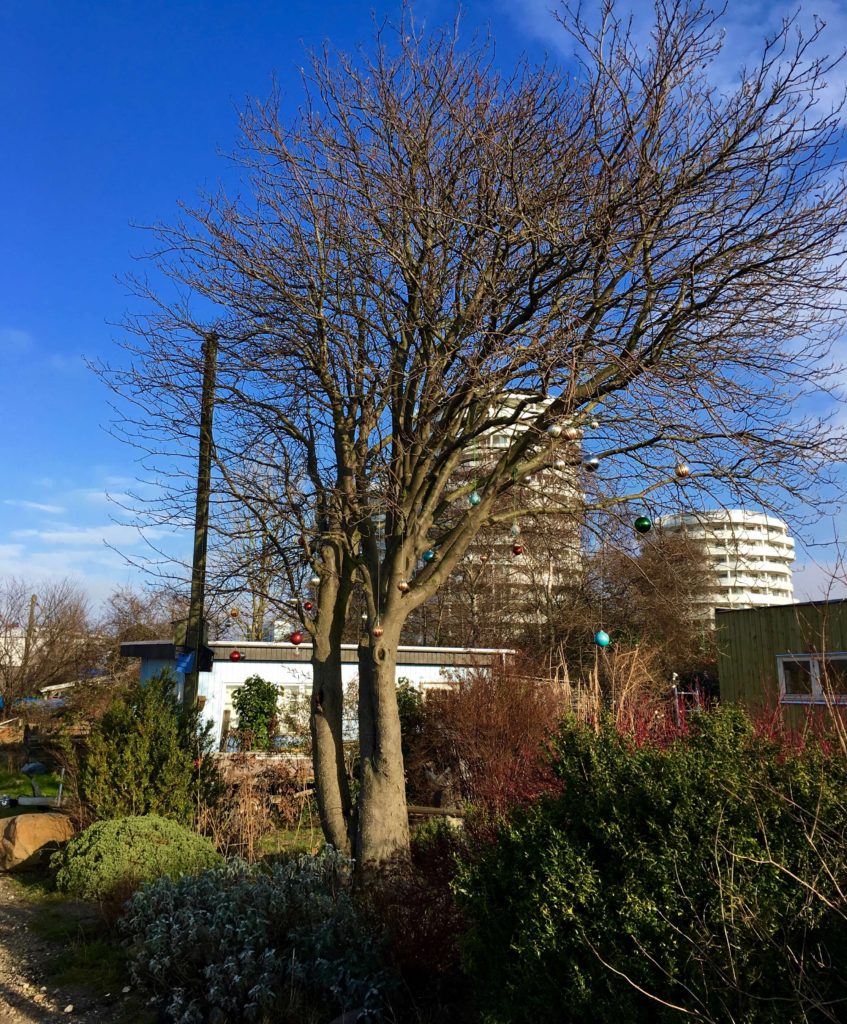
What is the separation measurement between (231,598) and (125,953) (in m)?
3.97

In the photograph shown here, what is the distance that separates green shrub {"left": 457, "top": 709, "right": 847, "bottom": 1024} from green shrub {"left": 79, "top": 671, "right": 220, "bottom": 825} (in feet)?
18.8

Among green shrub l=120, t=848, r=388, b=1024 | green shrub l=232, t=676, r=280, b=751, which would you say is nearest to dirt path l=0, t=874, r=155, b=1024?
green shrub l=120, t=848, r=388, b=1024

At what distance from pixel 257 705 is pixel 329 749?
10.2 metres

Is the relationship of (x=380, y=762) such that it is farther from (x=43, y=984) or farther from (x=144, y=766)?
(x=43, y=984)

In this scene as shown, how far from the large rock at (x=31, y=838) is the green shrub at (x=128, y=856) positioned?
133cm

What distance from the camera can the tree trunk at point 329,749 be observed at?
7980mm

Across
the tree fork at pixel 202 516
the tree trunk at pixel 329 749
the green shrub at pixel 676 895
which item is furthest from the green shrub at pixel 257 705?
the green shrub at pixel 676 895

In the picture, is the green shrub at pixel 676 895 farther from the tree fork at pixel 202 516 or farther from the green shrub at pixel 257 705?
Result: the green shrub at pixel 257 705

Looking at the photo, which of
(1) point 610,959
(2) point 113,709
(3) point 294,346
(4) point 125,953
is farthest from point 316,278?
(1) point 610,959

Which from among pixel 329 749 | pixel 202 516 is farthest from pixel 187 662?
pixel 329 749

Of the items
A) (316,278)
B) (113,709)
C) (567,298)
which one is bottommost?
(113,709)

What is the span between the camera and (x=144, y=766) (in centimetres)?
857

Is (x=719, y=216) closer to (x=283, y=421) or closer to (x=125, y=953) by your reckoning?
(x=283, y=421)

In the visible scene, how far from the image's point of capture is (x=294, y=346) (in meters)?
8.27
